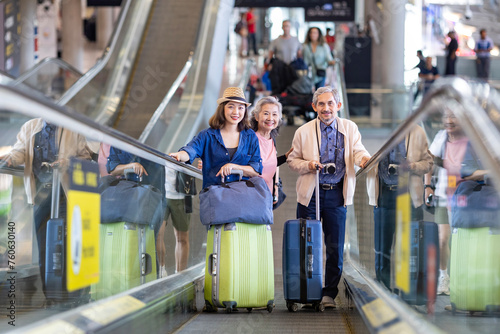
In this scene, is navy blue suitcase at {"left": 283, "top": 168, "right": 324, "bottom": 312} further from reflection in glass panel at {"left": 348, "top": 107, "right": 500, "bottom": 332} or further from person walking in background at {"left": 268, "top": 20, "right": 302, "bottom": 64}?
person walking in background at {"left": 268, "top": 20, "right": 302, "bottom": 64}

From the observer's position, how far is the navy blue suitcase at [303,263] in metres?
5.16

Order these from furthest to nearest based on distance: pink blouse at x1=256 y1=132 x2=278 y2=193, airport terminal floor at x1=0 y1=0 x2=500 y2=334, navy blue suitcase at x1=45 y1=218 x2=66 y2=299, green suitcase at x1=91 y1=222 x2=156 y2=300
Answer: pink blouse at x1=256 y1=132 x2=278 y2=193, green suitcase at x1=91 y1=222 x2=156 y2=300, navy blue suitcase at x1=45 y1=218 x2=66 y2=299, airport terminal floor at x1=0 y1=0 x2=500 y2=334

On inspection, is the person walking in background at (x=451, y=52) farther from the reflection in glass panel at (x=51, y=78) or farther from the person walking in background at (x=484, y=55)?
the reflection in glass panel at (x=51, y=78)

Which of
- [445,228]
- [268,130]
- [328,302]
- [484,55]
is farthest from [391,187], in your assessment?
[484,55]

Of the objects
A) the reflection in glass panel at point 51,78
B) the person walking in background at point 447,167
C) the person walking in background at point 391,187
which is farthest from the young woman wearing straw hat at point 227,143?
the reflection in glass panel at point 51,78

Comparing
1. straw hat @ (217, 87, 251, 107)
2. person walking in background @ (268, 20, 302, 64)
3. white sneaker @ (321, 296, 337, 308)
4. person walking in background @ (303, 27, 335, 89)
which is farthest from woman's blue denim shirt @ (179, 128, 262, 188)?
person walking in background @ (268, 20, 302, 64)

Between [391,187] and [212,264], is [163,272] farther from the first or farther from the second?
[391,187]

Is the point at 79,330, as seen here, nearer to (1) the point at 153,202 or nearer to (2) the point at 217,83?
(1) the point at 153,202

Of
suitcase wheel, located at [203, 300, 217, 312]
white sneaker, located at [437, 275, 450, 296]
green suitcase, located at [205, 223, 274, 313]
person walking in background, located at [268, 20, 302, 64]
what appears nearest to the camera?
white sneaker, located at [437, 275, 450, 296]

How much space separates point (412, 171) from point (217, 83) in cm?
1038

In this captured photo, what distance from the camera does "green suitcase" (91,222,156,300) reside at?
3.33m

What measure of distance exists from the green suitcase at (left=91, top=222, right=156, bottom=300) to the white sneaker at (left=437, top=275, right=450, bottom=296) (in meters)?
1.45

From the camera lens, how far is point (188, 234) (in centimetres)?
562

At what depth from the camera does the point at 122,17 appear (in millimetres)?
14453
